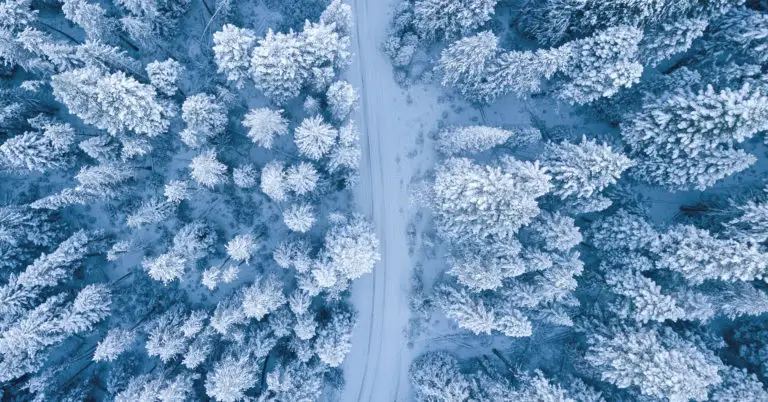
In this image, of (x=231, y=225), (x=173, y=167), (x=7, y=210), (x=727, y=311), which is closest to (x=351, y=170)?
(x=231, y=225)

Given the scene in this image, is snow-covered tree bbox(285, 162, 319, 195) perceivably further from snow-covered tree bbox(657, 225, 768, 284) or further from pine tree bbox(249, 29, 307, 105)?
snow-covered tree bbox(657, 225, 768, 284)

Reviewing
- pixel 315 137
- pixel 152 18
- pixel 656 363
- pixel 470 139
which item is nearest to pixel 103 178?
pixel 152 18

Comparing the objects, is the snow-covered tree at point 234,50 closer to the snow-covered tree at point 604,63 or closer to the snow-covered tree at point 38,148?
the snow-covered tree at point 38,148

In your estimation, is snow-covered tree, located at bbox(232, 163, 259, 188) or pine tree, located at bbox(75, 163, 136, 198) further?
snow-covered tree, located at bbox(232, 163, 259, 188)

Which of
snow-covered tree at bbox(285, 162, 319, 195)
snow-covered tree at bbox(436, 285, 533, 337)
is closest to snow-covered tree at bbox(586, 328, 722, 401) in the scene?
snow-covered tree at bbox(436, 285, 533, 337)

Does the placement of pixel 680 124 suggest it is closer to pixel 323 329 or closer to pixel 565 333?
pixel 565 333

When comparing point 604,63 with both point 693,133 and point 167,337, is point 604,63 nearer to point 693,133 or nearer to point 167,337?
point 693,133
